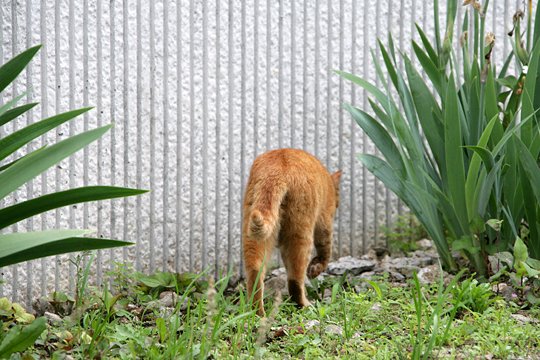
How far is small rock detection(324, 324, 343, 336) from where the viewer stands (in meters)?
3.22

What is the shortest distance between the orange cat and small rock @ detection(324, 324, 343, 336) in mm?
390

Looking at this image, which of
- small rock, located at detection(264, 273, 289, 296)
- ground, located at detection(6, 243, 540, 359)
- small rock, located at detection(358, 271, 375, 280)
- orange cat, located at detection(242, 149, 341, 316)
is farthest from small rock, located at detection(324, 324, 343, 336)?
small rock, located at detection(358, 271, 375, 280)

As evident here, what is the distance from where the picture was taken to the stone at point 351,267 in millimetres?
4566

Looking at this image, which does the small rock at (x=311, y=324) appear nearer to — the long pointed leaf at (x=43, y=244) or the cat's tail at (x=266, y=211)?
the cat's tail at (x=266, y=211)

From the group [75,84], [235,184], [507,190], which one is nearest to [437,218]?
[507,190]

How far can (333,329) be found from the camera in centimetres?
327

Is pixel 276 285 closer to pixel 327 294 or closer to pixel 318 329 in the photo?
pixel 327 294

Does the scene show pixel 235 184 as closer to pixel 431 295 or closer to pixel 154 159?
pixel 154 159

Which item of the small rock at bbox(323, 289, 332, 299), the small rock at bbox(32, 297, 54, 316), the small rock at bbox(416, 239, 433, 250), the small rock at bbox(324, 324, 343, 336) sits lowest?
the small rock at bbox(32, 297, 54, 316)

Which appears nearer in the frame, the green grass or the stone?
the green grass

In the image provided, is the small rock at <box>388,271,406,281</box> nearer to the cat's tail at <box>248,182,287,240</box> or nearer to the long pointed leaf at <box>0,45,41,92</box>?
the cat's tail at <box>248,182,287,240</box>

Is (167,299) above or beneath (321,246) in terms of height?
beneath

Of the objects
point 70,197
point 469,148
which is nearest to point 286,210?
point 469,148

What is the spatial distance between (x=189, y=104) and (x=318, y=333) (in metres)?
1.71
